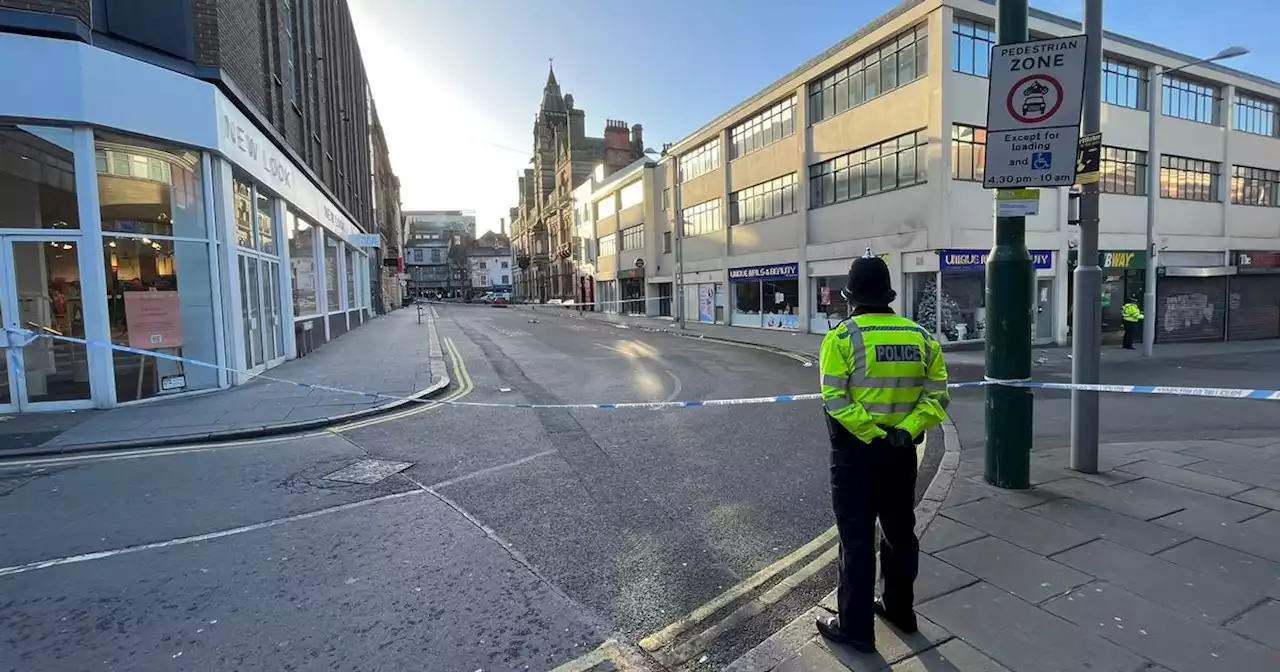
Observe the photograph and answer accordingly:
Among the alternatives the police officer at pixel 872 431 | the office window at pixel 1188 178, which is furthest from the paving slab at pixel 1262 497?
the office window at pixel 1188 178

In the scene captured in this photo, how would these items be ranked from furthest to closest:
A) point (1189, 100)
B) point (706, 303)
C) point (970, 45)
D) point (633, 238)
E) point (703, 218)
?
1. point (633, 238)
2. point (706, 303)
3. point (703, 218)
4. point (1189, 100)
5. point (970, 45)

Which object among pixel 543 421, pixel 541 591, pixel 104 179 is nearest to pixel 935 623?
pixel 541 591

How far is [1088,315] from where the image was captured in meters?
5.28

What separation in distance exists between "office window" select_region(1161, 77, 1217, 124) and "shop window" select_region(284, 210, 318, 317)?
94.6 ft

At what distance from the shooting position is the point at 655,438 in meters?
7.29

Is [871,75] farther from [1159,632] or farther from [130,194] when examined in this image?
[1159,632]

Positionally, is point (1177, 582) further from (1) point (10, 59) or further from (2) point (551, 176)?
(2) point (551, 176)

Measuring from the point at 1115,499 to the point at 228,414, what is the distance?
10.3 metres

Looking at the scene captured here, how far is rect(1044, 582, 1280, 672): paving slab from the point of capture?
8.70 feet

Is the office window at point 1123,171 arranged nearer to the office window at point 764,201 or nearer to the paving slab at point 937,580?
the office window at point 764,201

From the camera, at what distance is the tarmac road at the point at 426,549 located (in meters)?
3.12

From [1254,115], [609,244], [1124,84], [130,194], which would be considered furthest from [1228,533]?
[609,244]

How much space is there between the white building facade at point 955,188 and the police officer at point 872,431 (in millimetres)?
15716

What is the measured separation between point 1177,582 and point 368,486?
5.95 meters
